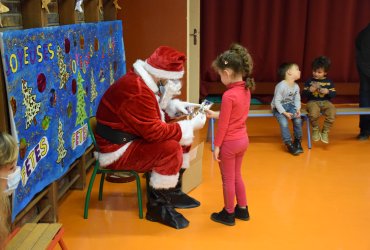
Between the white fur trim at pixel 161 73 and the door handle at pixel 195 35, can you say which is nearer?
the white fur trim at pixel 161 73

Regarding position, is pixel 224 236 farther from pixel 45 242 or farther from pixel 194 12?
pixel 194 12

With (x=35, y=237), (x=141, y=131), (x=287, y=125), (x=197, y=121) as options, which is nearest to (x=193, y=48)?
(x=287, y=125)

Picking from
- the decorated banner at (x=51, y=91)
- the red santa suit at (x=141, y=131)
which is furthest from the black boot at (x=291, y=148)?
the decorated banner at (x=51, y=91)

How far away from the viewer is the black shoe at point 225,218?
9.23 feet

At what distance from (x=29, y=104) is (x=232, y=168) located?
122 cm

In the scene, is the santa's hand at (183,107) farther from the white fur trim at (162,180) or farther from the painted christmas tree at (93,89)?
the painted christmas tree at (93,89)

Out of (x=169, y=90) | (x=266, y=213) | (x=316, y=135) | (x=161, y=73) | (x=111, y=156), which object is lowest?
(x=266, y=213)

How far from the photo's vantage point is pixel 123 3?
413cm

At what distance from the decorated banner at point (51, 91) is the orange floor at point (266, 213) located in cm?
40

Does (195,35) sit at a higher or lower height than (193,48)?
higher

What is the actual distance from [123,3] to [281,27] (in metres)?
2.52

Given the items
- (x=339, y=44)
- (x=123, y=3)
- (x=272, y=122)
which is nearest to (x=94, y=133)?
(x=123, y=3)

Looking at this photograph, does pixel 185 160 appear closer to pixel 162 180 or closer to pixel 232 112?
pixel 162 180

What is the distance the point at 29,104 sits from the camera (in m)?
2.33
